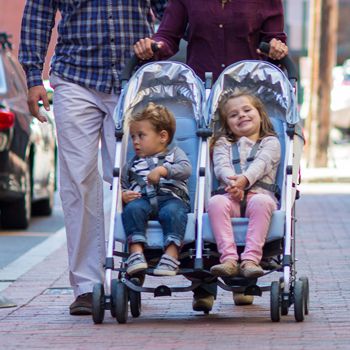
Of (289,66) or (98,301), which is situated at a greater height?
(289,66)

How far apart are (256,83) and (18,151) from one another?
5947 millimetres

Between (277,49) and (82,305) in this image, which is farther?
(82,305)

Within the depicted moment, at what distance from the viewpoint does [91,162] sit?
8.14 metres

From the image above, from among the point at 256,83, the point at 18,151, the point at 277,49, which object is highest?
the point at 277,49

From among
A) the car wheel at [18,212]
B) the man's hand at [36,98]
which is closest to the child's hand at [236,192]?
the man's hand at [36,98]

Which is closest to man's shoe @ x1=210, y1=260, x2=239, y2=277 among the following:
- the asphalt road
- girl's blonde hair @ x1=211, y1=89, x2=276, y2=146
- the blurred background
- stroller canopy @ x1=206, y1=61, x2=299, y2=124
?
girl's blonde hair @ x1=211, y1=89, x2=276, y2=146

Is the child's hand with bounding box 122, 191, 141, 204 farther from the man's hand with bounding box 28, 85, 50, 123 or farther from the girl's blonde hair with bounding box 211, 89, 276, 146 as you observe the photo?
the man's hand with bounding box 28, 85, 50, 123

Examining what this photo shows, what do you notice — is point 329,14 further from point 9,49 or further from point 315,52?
point 9,49

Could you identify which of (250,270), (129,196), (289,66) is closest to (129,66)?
(129,196)

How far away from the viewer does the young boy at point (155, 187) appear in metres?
7.37

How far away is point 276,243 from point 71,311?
1.26 metres

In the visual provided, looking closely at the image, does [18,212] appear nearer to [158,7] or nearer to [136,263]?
[158,7]

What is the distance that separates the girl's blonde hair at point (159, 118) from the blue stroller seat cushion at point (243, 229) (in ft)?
1.87

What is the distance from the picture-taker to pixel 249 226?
24.2 ft
